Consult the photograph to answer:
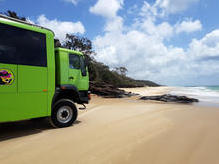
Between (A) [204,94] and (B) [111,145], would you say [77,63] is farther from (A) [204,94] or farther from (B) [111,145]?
(A) [204,94]

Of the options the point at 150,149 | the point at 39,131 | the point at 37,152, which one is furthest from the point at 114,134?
the point at 39,131

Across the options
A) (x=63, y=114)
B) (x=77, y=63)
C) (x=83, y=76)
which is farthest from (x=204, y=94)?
(x=63, y=114)

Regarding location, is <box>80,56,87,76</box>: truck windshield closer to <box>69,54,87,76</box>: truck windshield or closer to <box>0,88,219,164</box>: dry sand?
<box>69,54,87,76</box>: truck windshield

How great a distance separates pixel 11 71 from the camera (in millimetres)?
3514

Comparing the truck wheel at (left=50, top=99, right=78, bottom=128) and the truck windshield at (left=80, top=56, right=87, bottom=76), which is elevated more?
the truck windshield at (left=80, top=56, right=87, bottom=76)

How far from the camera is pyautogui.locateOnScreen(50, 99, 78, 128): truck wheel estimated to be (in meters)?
4.52

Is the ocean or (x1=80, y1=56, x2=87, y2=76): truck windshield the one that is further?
the ocean

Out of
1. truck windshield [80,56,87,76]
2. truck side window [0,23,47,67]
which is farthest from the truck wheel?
truck side window [0,23,47,67]

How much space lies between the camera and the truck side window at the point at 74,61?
5043 millimetres

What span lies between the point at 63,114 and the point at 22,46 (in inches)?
98.4

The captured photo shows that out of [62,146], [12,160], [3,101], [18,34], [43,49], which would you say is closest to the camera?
[12,160]

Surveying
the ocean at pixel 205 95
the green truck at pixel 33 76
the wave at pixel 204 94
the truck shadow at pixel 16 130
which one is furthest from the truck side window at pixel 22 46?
A: the wave at pixel 204 94

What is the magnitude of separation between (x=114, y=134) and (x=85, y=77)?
2.59 m

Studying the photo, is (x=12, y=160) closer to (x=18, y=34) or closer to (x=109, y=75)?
(x=18, y=34)
